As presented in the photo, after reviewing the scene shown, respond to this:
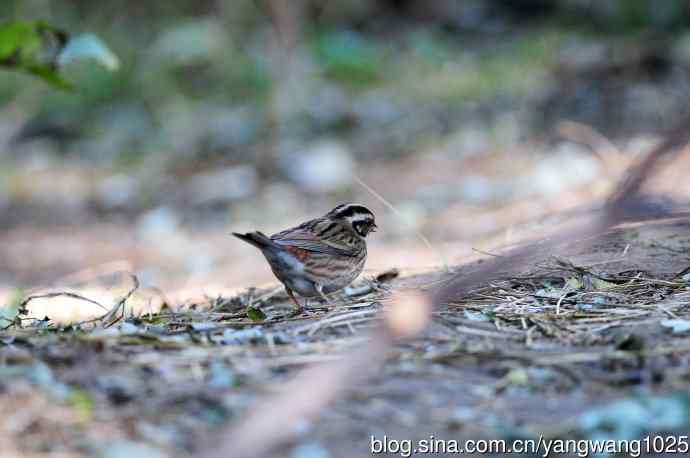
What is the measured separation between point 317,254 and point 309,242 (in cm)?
10

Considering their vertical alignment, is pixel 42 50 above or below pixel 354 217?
above

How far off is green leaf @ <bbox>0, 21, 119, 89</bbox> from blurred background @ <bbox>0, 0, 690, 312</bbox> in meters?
1.80

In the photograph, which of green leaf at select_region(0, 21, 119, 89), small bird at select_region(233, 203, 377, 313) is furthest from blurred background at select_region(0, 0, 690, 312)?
green leaf at select_region(0, 21, 119, 89)

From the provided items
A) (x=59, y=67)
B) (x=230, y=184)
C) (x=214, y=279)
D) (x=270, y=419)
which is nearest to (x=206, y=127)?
(x=230, y=184)

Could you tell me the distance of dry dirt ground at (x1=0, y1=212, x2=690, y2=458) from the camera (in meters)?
2.73

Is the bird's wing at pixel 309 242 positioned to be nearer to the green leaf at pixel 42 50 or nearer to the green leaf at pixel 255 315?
the green leaf at pixel 255 315

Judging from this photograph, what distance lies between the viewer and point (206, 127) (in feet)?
43.3

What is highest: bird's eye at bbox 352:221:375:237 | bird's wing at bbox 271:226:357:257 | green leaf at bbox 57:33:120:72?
green leaf at bbox 57:33:120:72

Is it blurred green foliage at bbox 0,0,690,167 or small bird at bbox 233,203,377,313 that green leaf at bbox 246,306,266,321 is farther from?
blurred green foliage at bbox 0,0,690,167

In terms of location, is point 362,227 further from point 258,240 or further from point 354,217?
point 258,240

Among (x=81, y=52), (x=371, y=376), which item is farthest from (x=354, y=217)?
(x=371, y=376)

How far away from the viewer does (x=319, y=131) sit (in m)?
12.8

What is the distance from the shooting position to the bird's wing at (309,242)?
505 centimetres

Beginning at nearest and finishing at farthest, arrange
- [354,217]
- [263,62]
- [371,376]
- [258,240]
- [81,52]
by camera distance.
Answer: [371,376] < [258,240] < [81,52] < [354,217] < [263,62]
